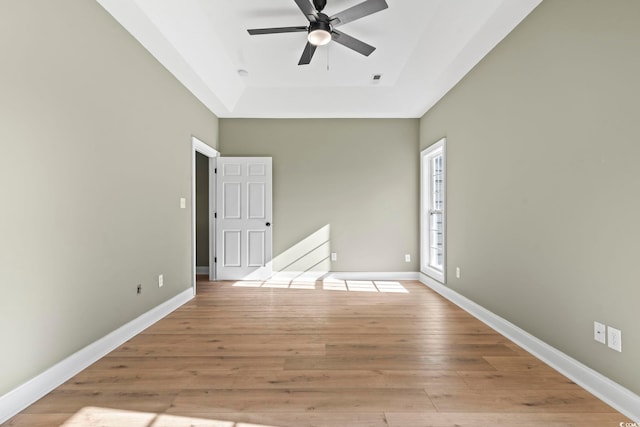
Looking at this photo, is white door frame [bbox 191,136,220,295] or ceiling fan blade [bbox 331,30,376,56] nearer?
ceiling fan blade [bbox 331,30,376,56]

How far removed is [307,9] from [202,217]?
153 inches

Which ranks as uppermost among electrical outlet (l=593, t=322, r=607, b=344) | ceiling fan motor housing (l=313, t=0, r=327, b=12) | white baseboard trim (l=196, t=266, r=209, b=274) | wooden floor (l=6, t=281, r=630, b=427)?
ceiling fan motor housing (l=313, t=0, r=327, b=12)

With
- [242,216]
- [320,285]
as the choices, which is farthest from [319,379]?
[242,216]

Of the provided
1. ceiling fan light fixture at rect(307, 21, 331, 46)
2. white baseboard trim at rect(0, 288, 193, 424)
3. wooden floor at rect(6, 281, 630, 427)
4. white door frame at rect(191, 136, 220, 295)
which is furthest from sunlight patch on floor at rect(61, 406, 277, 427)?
ceiling fan light fixture at rect(307, 21, 331, 46)

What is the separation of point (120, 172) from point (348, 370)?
2434 mm

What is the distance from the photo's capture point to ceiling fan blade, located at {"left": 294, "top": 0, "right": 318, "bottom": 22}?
7.55ft

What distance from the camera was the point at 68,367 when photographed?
1922 millimetres

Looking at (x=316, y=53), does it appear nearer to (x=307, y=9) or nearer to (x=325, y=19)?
(x=325, y=19)

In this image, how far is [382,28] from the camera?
3037 millimetres

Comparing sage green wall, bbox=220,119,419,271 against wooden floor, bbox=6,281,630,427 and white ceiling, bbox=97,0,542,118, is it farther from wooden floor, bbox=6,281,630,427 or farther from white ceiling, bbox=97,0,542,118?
wooden floor, bbox=6,281,630,427

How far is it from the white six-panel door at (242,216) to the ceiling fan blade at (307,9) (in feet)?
8.15

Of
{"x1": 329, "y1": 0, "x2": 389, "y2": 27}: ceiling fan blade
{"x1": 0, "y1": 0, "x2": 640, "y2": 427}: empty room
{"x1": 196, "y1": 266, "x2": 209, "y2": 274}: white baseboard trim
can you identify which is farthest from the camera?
{"x1": 196, "y1": 266, "x2": 209, "y2": 274}: white baseboard trim

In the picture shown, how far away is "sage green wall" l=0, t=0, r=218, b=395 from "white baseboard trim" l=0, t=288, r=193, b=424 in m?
0.04

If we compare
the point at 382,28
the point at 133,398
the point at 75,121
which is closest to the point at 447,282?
the point at 382,28
